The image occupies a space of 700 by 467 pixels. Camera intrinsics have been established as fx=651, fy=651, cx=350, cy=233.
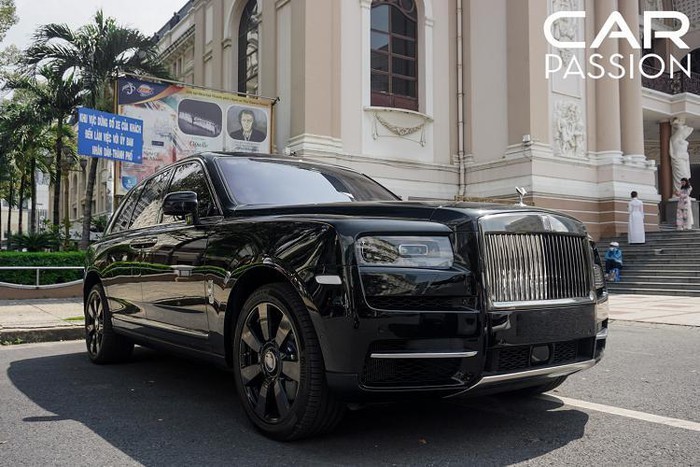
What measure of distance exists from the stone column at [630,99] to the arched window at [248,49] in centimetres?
1301

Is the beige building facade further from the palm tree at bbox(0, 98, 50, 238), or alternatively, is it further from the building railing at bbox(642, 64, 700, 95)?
the palm tree at bbox(0, 98, 50, 238)

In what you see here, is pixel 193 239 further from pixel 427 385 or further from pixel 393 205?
pixel 427 385

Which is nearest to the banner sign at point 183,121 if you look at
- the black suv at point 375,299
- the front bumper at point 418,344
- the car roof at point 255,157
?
the car roof at point 255,157

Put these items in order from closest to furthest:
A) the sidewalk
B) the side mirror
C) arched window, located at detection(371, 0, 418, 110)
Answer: the side mirror, the sidewalk, arched window, located at detection(371, 0, 418, 110)

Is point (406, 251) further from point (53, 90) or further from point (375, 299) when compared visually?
point (53, 90)

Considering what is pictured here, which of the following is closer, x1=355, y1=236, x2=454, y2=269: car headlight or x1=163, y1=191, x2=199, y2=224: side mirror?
x1=355, y1=236, x2=454, y2=269: car headlight

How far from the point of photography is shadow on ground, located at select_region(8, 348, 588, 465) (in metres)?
3.40

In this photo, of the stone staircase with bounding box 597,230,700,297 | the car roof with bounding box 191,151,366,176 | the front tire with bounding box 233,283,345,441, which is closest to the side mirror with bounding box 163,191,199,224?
the car roof with bounding box 191,151,366,176

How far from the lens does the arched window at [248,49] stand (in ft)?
75.0

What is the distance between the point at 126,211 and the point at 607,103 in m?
19.8

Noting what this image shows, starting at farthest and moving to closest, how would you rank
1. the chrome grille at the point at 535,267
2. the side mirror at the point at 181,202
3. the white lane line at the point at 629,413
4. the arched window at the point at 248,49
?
the arched window at the point at 248,49 → the side mirror at the point at 181,202 → the white lane line at the point at 629,413 → the chrome grille at the point at 535,267

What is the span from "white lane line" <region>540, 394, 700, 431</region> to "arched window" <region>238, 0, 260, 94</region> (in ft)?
63.1

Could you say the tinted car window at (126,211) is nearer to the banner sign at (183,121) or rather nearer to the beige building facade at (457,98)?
the banner sign at (183,121)

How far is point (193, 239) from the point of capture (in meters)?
4.50
